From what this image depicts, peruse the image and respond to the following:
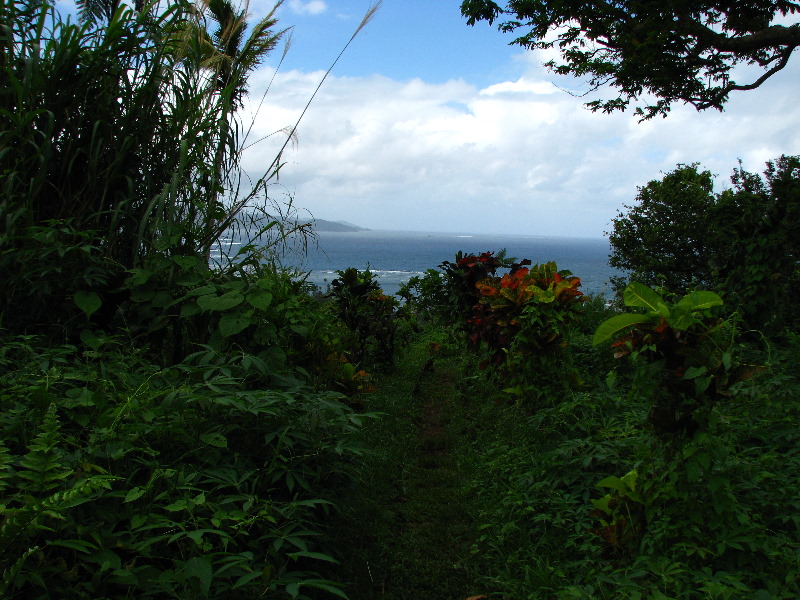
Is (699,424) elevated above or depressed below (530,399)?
above

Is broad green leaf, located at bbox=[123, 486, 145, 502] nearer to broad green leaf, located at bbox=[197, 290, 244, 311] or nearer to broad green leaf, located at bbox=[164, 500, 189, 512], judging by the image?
broad green leaf, located at bbox=[164, 500, 189, 512]

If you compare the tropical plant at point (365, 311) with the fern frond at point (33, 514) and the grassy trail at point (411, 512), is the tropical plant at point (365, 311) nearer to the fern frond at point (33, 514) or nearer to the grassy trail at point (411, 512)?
the grassy trail at point (411, 512)

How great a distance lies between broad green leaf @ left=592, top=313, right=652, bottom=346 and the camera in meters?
2.07

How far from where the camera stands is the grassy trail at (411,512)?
2.34 metres

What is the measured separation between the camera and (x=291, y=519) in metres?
1.91

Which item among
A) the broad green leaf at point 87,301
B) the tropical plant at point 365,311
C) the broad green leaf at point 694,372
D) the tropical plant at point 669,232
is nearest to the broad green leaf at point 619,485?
the broad green leaf at point 694,372

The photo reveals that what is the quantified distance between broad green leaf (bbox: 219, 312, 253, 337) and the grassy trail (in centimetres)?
89

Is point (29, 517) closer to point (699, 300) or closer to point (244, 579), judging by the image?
point (244, 579)

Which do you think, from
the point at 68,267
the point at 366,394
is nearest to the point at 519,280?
the point at 366,394

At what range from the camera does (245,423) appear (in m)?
2.14

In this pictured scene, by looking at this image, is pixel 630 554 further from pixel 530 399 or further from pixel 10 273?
pixel 10 273

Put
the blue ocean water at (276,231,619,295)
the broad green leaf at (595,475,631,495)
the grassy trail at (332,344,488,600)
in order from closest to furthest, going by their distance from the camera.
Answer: the broad green leaf at (595,475,631,495) < the grassy trail at (332,344,488,600) < the blue ocean water at (276,231,619,295)

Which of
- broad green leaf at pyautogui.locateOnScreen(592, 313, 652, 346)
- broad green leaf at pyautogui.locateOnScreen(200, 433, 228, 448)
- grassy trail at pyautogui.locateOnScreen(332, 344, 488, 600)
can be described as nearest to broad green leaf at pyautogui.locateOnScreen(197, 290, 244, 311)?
broad green leaf at pyautogui.locateOnScreen(200, 433, 228, 448)

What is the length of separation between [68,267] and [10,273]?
23 centimetres
